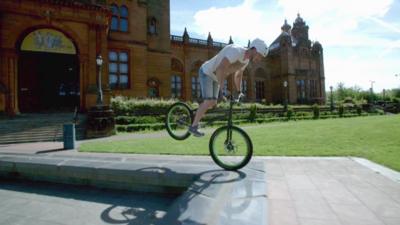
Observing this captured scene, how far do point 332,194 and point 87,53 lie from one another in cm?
1991

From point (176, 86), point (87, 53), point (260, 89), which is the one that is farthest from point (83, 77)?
point (260, 89)

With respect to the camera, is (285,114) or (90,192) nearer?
(90,192)

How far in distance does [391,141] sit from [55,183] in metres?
9.61

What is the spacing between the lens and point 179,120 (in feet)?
20.2

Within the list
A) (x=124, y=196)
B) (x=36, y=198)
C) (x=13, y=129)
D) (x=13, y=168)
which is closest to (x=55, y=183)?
(x=36, y=198)

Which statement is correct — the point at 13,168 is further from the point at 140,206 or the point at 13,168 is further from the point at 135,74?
the point at 135,74

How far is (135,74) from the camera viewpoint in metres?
25.3

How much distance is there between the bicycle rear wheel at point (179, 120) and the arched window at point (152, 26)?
2439 cm

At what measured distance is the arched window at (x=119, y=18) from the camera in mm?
25227

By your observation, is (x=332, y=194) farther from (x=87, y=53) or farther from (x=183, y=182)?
(x=87, y=53)

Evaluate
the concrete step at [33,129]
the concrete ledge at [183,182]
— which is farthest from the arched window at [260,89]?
the concrete ledge at [183,182]

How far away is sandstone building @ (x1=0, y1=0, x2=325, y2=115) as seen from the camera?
18.4 meters

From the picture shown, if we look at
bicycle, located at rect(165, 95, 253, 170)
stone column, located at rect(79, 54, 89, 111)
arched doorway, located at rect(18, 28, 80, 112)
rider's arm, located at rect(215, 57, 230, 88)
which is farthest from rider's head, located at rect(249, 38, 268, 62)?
arched doorway, located at rect(18, 28, 80, 112)

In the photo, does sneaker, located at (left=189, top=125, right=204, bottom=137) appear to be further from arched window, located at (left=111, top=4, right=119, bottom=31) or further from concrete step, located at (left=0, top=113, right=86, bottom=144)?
arched window, located at (left=111, top=4, right=119, bottom=31)
